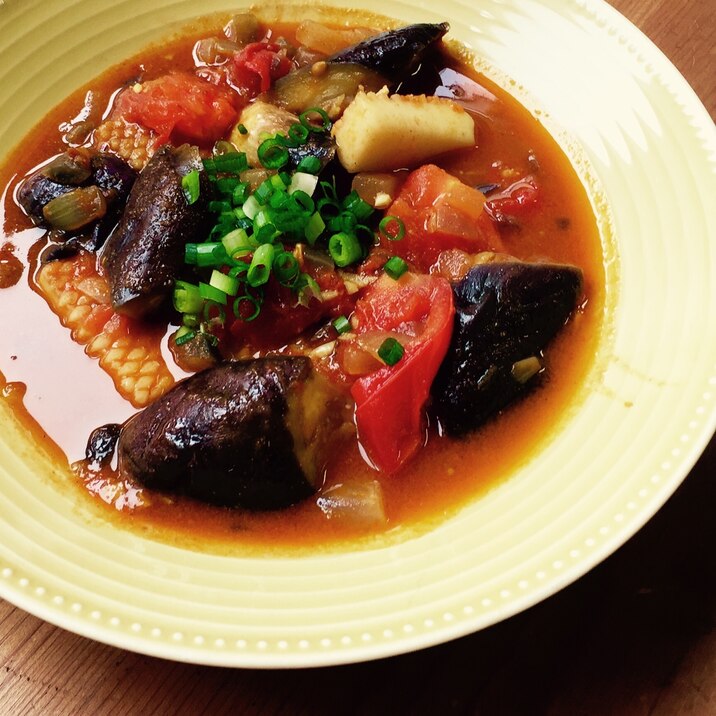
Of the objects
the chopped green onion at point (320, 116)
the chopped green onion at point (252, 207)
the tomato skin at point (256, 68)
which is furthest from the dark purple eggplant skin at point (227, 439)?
the tomato skin at point (256, 68)

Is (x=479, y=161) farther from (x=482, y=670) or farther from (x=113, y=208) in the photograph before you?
(x=482, y=670)

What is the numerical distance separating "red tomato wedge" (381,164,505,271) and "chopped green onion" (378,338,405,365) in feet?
1.78

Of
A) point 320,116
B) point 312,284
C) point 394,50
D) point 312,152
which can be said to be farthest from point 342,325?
point 394,50

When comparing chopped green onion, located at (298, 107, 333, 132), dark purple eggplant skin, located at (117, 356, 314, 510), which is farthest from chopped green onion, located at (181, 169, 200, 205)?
dark purple eggplant skin, located at (117, 356, 314, 510)

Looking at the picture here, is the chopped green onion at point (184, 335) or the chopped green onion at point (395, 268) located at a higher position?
the chopped green onion at point (184, 335)

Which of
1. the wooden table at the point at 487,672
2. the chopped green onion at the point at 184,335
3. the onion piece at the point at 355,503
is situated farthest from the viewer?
the chopped green onion at the point at 184,335

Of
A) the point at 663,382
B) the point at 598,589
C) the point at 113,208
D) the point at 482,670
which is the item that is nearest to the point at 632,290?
the point at 663,382

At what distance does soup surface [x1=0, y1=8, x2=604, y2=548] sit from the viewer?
2.88 metres

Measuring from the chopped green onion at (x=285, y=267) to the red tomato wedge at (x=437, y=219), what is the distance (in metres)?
0.47

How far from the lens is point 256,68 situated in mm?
3785

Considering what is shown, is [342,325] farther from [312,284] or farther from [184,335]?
[184,335]

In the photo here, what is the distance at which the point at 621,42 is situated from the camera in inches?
134

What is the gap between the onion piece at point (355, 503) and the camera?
111 inches

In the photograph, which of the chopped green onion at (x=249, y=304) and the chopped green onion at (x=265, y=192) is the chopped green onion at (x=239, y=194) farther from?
the chopped green onion at (x=249, y=304)
